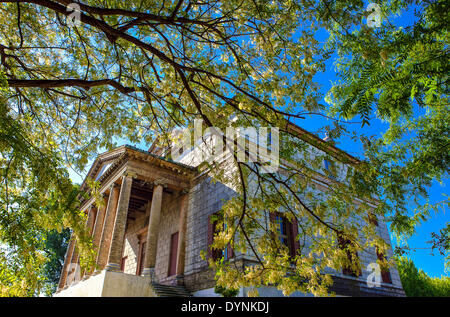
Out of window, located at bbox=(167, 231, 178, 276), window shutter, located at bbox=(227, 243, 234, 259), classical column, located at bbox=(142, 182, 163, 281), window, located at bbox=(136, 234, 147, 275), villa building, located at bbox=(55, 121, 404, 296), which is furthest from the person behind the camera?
window, located at bbox=(136, 234, 147, 275)

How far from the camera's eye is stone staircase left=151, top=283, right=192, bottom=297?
12091 millimetres

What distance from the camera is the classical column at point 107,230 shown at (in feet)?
43.5

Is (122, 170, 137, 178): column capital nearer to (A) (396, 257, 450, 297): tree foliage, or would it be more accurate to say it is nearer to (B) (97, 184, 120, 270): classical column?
(B) (97, 184, 120, 270): classical column

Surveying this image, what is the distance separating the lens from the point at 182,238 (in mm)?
14836

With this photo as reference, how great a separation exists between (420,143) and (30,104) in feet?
28.5

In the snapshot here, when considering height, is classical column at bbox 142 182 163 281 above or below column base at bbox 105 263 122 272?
above

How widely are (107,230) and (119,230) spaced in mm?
1160

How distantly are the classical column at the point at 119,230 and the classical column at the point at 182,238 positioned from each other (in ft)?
9.40

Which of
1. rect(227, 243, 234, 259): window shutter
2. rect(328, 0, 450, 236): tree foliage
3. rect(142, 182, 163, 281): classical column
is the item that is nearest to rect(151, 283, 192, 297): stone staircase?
rect(142, 182, 163, 281): classical column

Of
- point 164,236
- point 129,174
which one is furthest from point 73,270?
point 129,174

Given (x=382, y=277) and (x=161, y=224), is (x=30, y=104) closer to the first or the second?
(x=161, y=224)

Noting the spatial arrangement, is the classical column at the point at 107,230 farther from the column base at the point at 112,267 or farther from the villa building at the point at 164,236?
the column base at the point at 112,267

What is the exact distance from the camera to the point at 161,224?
17828 millimetres
